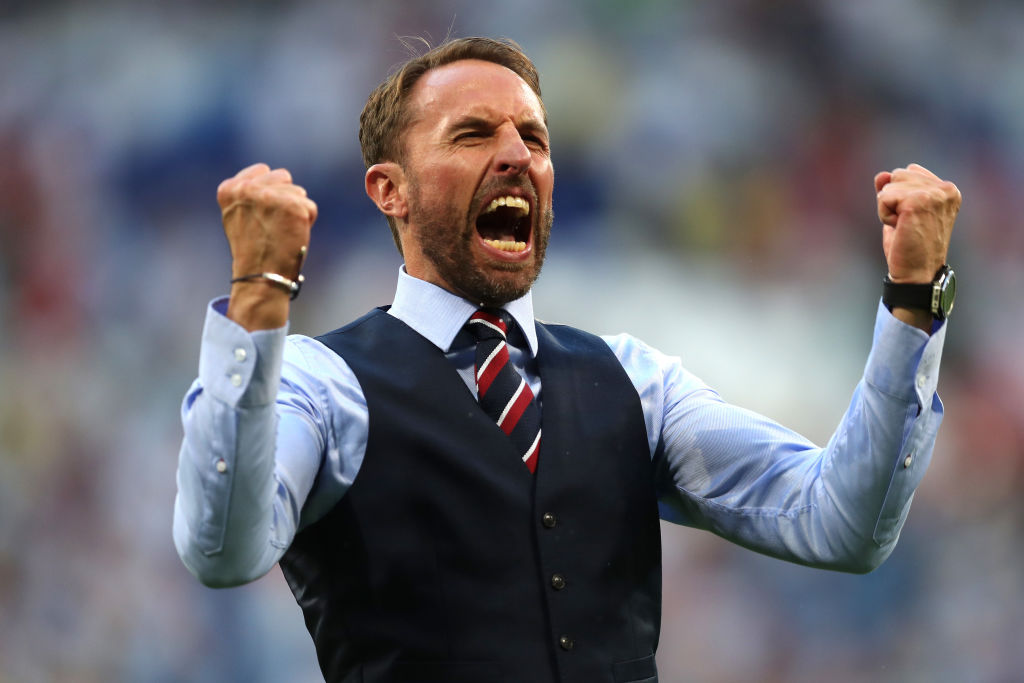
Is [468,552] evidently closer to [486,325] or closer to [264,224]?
[486,325]

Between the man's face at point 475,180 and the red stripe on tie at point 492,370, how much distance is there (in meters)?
0.11

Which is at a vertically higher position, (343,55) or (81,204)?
(343,55)

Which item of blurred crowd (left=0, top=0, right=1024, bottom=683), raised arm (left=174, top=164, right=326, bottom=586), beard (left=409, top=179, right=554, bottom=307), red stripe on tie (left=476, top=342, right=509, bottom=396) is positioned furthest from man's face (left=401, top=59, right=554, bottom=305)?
blurred crowd (left=0, top=0, right=1024, bottom=683)

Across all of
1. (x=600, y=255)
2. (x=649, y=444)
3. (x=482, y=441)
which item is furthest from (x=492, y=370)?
(x=600, y=255)

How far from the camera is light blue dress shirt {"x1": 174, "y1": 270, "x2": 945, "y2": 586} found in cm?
138

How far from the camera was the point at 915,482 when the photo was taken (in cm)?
161

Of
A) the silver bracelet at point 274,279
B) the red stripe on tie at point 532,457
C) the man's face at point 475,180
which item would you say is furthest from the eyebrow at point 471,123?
the silver bracelet at point 274,279

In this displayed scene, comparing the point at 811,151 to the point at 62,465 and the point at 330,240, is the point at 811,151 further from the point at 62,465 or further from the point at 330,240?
the point at 62,465

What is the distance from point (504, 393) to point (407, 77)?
652mm

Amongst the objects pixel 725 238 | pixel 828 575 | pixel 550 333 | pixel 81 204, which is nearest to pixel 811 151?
pixel 725 238

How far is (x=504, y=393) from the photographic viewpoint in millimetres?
1797

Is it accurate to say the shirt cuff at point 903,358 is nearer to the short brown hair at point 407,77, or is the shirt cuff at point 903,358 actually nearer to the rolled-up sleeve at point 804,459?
the rolled-up sleeve at point 804,459

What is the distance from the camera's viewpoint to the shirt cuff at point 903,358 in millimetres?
1519

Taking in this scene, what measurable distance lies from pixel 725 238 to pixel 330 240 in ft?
4.14
